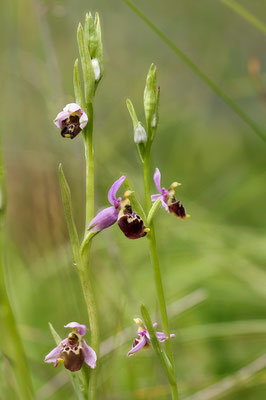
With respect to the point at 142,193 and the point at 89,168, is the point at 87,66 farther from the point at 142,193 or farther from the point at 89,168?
the point at 142,193

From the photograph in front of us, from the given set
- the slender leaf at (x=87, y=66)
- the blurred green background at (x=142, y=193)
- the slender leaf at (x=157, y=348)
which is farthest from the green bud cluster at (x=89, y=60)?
the blurred green background at (x=142, y=193)

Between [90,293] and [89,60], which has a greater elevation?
[89,60]

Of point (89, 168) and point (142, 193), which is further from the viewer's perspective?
point (142, 193)

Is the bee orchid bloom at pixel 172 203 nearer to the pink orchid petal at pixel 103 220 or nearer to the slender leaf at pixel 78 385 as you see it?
the pink orchid petal at pixel 103 220

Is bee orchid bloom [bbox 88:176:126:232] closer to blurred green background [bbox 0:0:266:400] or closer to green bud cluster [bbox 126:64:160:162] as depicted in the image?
green bud cluster [bbox 126:64:160:162]

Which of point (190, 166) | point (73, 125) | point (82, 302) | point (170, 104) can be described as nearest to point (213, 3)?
point (170, 104)

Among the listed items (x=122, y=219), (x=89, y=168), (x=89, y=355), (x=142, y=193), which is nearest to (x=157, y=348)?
(x=89, y=355)

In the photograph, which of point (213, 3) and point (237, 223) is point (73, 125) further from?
point (213, 3)
